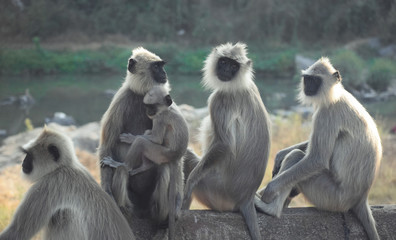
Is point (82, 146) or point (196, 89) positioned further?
point (196, 89)

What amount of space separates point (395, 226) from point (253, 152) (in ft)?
4.55

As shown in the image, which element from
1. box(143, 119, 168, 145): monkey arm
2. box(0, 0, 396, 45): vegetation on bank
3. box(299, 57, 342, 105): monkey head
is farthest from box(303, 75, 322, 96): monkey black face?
box(0, 0, 396, 45): vegetation on bank

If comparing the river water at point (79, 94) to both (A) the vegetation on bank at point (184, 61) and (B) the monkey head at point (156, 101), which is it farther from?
(B) the monkey head at point (156, 101)

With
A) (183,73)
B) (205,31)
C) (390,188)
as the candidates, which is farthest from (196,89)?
(390,188)

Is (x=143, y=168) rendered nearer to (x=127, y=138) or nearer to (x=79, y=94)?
(x=127, y=138)

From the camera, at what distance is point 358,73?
21656mm

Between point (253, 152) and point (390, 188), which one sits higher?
point (253, 152)

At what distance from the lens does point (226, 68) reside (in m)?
4.19

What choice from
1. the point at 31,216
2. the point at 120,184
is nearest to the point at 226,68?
the point at 120,184

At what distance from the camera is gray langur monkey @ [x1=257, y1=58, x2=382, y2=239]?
407 cm

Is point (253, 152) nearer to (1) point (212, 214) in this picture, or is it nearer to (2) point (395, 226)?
(1) point (212, 214)

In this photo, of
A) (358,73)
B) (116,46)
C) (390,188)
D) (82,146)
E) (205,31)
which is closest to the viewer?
(390,188)

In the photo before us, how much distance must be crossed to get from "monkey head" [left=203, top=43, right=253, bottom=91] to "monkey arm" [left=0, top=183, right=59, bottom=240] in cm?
171

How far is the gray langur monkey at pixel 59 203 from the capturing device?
3.11 m
